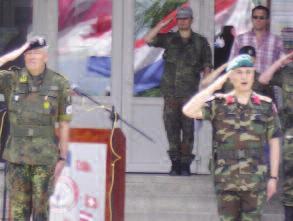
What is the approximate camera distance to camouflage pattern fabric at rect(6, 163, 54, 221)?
8.47m

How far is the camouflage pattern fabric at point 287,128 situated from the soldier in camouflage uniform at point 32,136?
2.07 meters

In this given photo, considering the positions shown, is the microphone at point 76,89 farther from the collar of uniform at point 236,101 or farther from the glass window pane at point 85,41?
the collar of uniform at point 236,101

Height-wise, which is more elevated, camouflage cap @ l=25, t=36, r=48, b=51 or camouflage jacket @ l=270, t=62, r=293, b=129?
camouflage cap @ l=25, t=36, r=48, b=51

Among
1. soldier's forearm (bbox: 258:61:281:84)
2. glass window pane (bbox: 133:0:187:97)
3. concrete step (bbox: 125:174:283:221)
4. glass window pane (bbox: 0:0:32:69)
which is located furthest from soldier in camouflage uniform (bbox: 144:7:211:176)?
glass window pane (bbox: 0:0:32:69)

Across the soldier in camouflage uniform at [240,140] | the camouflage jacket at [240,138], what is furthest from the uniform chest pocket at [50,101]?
the camouflage jacket at [240,138]

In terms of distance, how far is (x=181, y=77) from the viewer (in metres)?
10.8

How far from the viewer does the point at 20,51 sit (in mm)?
8508

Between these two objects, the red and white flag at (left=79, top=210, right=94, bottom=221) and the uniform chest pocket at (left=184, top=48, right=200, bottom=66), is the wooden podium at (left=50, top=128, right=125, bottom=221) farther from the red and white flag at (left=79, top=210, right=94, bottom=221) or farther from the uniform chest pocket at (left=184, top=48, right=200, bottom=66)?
the uniform chest pocket at (left=184, top=48, right=200, bottom=66)

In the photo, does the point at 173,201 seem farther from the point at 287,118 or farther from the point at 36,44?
the point at 36,44

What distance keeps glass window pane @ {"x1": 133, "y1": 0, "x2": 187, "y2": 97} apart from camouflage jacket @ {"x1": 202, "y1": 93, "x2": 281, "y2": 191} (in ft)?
12.6

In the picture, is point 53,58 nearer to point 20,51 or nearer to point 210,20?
point 210,20

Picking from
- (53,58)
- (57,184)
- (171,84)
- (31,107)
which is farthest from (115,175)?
(53,58)

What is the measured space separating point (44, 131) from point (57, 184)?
74 centimetres

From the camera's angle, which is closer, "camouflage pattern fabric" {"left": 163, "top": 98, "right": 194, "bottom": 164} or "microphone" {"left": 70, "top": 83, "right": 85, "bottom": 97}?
"microphone" {"left": 70, "top": 83, "right": 85, "bottom": 97}
